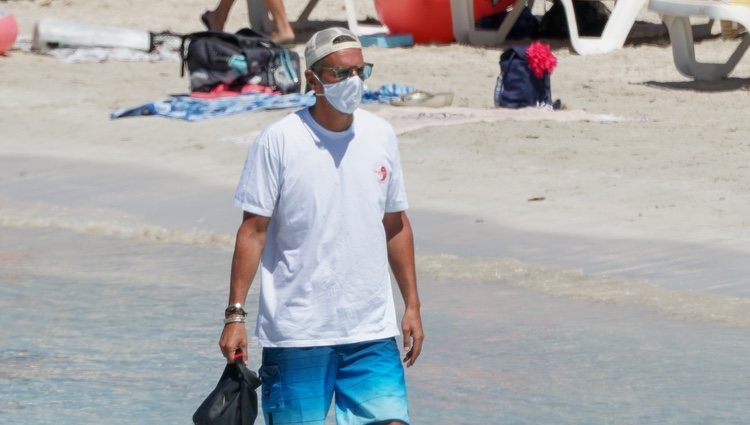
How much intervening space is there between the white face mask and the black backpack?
29.5 feet

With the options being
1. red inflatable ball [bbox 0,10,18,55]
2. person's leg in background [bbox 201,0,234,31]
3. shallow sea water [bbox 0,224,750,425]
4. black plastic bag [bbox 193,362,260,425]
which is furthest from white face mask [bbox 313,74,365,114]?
red inflatable ball [bbox 0,10,18,55]

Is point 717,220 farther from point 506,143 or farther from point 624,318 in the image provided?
point 506,143

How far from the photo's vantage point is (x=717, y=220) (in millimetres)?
8602

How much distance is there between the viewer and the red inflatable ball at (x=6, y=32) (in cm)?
1603

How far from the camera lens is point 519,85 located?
12.3m

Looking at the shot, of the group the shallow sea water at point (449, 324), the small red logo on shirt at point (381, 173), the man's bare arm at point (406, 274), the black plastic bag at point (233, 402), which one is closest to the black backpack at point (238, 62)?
the shallow sea water at point (449, 324)

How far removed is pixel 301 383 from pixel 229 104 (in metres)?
8.90

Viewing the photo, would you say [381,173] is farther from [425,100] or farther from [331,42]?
[425,100]

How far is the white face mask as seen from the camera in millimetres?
3910

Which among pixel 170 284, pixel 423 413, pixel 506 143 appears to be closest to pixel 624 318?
pixel 423 413

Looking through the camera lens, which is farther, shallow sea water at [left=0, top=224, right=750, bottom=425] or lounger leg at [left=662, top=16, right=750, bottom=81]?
lounger leg at [left=662, top=16, right=750, bottom=81]

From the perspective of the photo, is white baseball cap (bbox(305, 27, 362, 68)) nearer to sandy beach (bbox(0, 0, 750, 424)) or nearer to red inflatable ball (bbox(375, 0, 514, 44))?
sandy beach (bbox(0, 0, 750, 424))

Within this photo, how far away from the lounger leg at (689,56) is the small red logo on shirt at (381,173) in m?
9.87

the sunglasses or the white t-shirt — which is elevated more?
the sunglasses
